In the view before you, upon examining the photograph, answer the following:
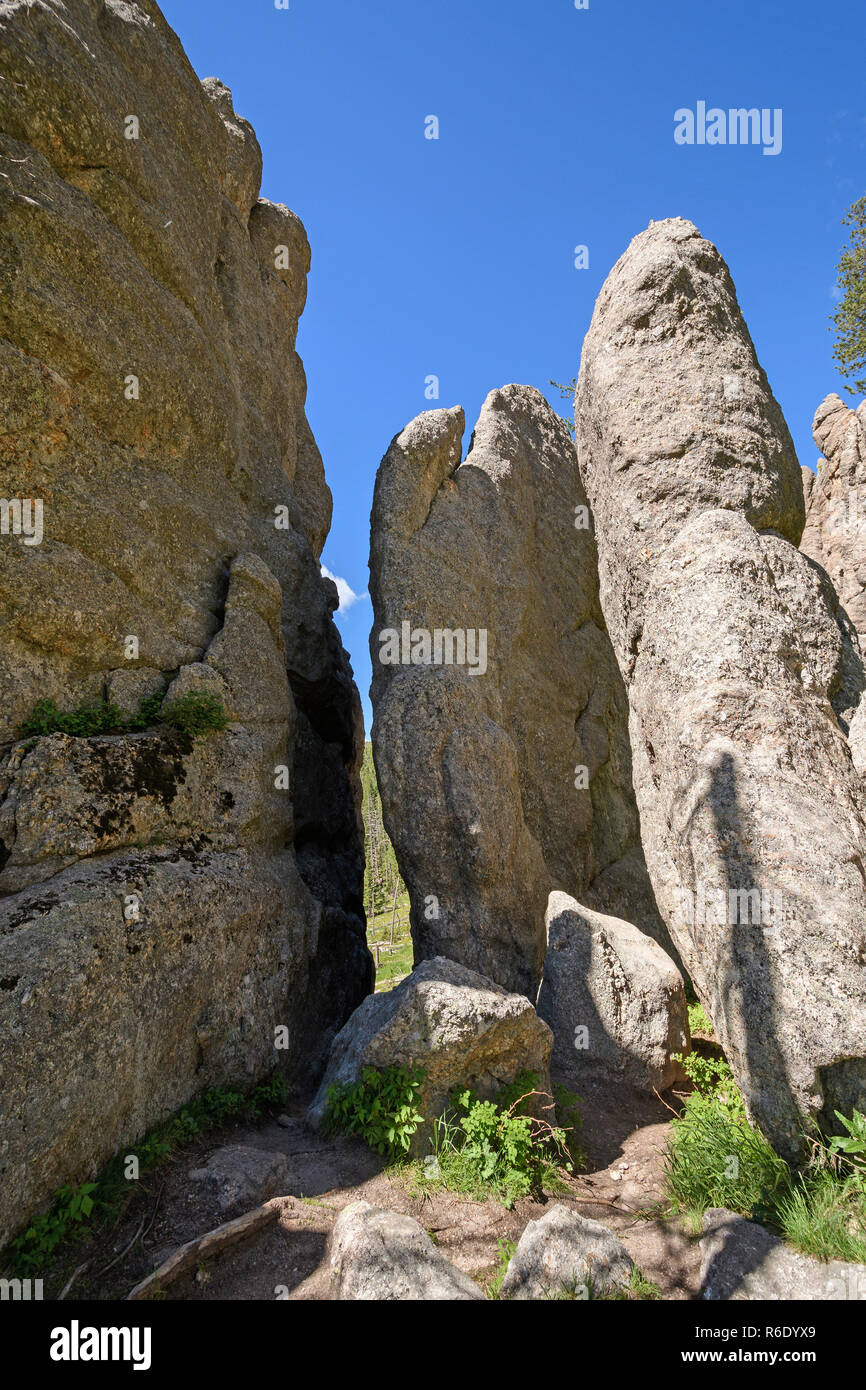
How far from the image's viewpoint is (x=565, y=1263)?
4.54 m

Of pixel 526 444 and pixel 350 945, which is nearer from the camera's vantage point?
pixel 350 945

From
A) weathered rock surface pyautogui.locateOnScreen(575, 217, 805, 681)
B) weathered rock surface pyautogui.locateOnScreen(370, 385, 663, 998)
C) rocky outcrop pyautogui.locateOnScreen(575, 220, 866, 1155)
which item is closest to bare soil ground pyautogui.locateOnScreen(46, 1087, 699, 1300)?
rocky outcrop pyautogui.locateOnScreen(575, 220, 866, 1155)

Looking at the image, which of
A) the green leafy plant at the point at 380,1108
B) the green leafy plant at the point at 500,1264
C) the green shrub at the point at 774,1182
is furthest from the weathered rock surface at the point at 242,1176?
the green shrub at the point at 774,1182

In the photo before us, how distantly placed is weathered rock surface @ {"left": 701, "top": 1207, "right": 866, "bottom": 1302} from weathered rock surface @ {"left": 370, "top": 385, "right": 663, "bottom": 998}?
513 cm

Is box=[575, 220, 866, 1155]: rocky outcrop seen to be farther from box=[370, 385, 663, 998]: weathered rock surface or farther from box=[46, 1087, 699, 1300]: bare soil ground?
box=[370, 385, 663, 998]: weathered rock surface

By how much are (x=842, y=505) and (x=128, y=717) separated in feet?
54.4

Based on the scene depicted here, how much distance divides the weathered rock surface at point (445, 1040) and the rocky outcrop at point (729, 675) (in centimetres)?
187

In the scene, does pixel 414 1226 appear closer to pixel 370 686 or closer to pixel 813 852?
pixel 813 852

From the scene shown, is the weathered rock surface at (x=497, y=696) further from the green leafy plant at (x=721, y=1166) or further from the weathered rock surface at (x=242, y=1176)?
the weathered rock surface at (x=242, y=1176)

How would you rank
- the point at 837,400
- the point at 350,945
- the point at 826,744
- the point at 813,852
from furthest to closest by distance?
the point at 837,400 → the point at 350,945 → the point at 826,744 → the point at 813,852
